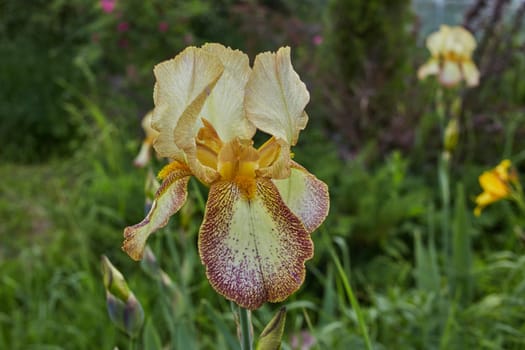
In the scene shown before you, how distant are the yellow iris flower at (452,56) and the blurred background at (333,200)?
0.31 metres

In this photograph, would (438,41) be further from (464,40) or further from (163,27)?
(163,27)

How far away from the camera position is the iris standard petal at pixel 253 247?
1.86ft

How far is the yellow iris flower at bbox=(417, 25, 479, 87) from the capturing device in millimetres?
2084

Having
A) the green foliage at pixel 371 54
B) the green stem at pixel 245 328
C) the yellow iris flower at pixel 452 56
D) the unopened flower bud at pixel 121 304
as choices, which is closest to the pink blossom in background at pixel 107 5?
the green foliage at pixel 371 54

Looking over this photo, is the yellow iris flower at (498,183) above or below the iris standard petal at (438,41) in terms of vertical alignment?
below

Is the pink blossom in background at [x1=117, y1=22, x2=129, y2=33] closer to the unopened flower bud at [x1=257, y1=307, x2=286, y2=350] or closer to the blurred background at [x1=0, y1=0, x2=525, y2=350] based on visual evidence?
the blurred background at [x1=0, y1=0, x2=525, y2=350]

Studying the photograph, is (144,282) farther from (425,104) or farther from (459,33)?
(425,104)

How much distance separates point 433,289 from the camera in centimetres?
175

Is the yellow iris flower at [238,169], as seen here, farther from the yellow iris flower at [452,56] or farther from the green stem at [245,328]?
the yellow iris flower at [452,56]

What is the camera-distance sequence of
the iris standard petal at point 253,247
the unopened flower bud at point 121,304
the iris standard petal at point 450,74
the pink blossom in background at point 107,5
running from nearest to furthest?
the iris standard petal at point 253,247 < the unopened flower bud at point 121,304 < the iris standard petal at point 450,74 < the pink blossom in background at point 107,5

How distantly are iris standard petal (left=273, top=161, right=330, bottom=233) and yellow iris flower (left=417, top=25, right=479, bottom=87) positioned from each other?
4.90ft

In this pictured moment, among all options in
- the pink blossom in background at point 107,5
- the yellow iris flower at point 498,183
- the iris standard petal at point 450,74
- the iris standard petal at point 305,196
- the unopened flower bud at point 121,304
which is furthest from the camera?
the pink blossom in background at point 107,5

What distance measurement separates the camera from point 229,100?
68 cm

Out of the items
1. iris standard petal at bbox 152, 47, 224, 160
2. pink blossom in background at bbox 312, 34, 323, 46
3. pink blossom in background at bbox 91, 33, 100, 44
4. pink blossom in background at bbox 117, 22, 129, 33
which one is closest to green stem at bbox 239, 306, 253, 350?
iris standard petal at bbox 152, 47, 224, 160
